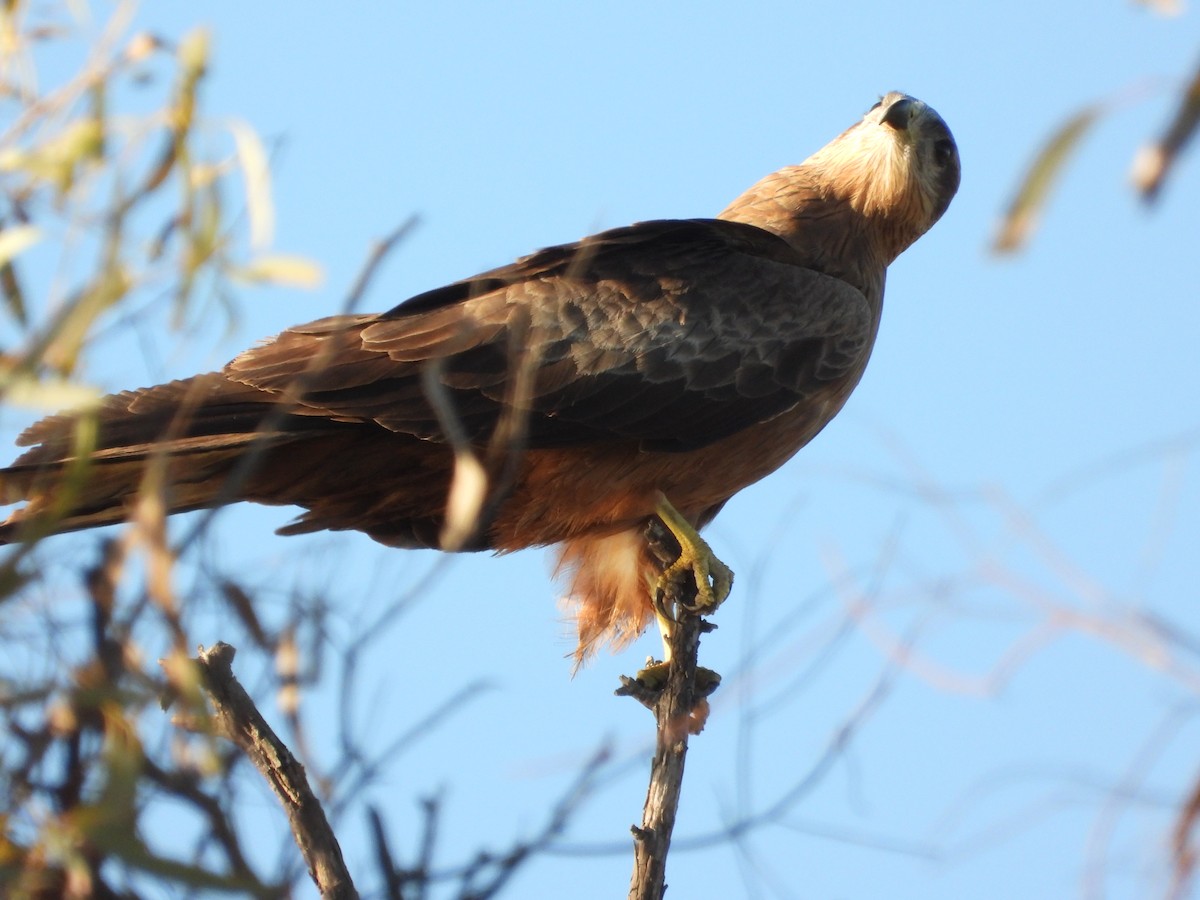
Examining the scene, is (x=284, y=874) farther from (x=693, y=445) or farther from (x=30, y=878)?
(x=693, y=445)

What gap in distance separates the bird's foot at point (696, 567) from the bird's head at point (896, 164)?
1.91 meters

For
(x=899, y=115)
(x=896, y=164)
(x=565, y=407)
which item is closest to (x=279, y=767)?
(x=565, y=407)

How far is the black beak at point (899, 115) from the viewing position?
6.69 meters

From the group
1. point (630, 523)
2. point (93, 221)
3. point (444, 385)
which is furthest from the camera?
point (630, 523)

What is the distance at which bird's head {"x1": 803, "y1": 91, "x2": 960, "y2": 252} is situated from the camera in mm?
6680

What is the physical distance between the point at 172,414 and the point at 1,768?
2.46 meters

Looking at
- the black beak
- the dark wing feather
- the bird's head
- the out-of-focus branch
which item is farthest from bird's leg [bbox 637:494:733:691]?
the black beak

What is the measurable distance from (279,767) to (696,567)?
195 centimetres

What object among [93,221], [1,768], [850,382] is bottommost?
[1,768]

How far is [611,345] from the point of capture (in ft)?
18.6

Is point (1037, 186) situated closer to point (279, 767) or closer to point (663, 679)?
point (279, 767)

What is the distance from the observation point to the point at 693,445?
5.59m

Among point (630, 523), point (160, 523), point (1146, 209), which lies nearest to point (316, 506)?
point (630, 523)

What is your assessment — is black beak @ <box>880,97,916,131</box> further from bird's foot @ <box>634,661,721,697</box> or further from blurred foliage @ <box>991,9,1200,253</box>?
blurred foliage @ <box>991,9,1200,253</box>
